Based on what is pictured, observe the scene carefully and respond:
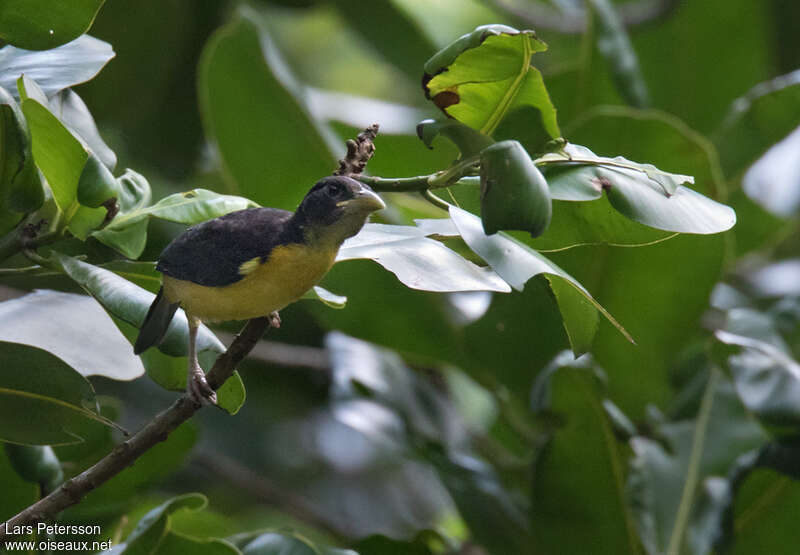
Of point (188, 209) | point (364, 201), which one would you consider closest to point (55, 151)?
point (188, 209)

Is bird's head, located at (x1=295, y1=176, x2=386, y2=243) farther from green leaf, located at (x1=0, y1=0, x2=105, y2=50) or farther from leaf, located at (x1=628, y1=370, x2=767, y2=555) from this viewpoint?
leaf, located at (x1=628, y1=370, x2=767, y2=555)

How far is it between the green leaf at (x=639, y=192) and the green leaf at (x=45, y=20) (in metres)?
0.57

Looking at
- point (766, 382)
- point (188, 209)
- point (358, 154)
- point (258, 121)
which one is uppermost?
point (358, 154)

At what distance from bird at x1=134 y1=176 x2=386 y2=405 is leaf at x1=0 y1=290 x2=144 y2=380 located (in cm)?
12

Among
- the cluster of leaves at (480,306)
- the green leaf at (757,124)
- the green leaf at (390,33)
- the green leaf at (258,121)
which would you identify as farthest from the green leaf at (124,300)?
the green leaf at (390,33)

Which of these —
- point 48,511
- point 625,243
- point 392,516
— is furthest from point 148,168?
point 625,243

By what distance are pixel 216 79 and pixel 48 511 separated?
3.72 ft

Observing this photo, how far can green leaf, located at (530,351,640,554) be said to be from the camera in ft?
5.01

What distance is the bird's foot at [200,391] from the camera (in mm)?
944

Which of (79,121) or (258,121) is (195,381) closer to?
(79,121)

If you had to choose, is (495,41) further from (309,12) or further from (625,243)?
(309,12)

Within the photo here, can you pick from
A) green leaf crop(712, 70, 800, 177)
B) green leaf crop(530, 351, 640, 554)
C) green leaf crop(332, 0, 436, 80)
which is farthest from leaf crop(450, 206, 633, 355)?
green leaf crop(332, 0, 436, 80)

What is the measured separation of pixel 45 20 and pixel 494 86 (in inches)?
21.3

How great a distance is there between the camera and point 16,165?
3.27 ft
